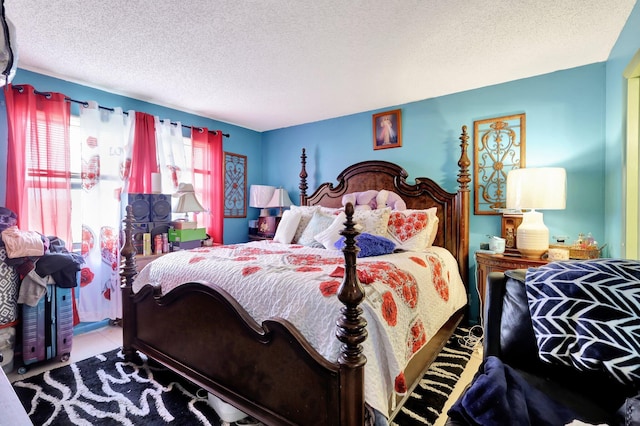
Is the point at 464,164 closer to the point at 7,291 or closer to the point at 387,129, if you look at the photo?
the point at 387,129

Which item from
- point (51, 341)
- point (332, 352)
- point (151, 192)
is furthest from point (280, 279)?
point (151, 192)

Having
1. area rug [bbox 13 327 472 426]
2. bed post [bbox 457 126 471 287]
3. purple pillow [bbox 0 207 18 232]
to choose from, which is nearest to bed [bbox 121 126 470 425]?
area rug [bbox 13 327 472 426]

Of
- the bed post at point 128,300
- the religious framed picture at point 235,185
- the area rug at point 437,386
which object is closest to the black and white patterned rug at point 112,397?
the bed post at point 128,300

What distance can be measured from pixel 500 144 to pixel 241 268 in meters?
2.62

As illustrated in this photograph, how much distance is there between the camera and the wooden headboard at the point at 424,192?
9.70 ft

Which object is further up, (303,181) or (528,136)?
(528,136)

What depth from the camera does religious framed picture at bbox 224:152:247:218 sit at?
14.1 ft

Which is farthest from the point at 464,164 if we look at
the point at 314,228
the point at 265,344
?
the point at 265,344

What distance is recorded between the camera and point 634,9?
1.80m

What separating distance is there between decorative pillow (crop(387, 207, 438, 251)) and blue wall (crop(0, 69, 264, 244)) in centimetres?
246

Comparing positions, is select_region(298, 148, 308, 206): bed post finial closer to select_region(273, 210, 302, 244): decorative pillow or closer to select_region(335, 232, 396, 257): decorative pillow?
select_region(273, 210, 302, 244): decorative pillow

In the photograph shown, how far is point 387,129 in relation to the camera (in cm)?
359

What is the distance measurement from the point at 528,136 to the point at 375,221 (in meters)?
1.58

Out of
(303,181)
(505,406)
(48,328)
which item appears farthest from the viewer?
(303,181)
